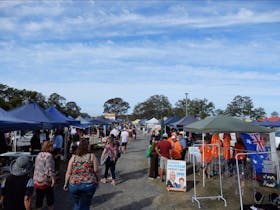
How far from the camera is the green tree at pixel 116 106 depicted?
12862cm

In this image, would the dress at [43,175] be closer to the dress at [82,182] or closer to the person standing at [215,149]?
the dress at [82,182]

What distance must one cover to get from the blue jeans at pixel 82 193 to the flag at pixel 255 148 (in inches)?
190

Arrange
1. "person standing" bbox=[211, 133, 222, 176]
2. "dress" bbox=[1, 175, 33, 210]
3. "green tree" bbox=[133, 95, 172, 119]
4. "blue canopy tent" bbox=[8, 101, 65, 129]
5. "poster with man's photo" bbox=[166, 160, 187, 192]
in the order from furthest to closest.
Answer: "green tree" bbox=[133, 95, 172, 119]
"blue canopy tent" bbox=[8, 101, 65, 129]
"person standing" bbox=[211, 133, 222, 176]
"poster with man's photo" bbox=[166, 160, 187, 192]
"dress" bbox=[1, 175, 33, 210]

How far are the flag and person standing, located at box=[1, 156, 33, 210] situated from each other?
5964 mm


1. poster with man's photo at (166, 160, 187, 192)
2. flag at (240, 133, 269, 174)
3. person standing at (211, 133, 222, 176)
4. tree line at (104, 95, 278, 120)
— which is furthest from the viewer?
tree line at (104, 95, 278, 120)

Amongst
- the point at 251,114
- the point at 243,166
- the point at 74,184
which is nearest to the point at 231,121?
the point at 243,166

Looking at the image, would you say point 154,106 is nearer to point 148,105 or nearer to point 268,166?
point 148,105

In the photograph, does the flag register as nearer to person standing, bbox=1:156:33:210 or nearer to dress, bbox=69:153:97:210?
dress, bbox=69:153:97:210

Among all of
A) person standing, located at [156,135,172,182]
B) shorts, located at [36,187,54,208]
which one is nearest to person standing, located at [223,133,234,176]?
person standing, located at [156,135,172,182]

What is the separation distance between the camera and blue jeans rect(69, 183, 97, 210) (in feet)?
14.8

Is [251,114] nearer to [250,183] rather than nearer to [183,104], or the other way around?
[183,104]

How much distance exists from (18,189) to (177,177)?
5.36 m

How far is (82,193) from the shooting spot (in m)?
4.56

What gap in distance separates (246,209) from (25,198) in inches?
185
